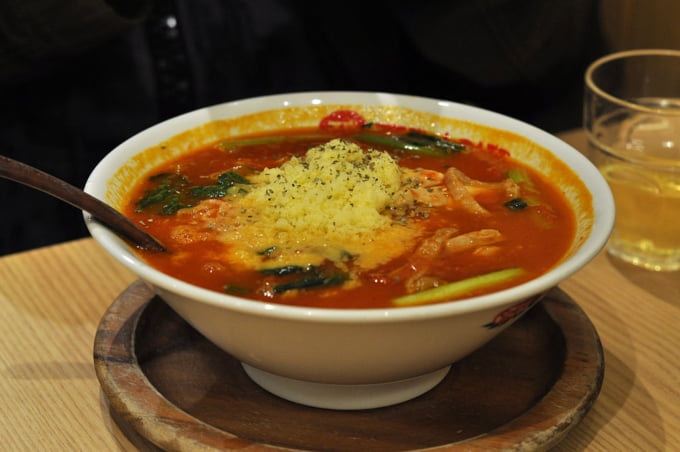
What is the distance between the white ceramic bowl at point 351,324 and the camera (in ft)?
3.68

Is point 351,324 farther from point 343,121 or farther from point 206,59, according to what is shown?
point 206,59

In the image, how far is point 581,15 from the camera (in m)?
3.11

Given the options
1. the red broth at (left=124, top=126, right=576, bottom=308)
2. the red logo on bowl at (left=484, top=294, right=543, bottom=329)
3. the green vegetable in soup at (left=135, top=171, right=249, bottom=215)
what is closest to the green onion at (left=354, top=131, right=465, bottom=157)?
the red broth at (left=124, top=126, right=576, bottom=308)

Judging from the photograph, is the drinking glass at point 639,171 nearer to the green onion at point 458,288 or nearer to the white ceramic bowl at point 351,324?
the white ceramic bowl at point 351,324

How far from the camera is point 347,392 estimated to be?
4.55ft

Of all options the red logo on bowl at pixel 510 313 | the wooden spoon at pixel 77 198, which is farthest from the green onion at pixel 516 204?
the wooden spoon at pixel 77 198

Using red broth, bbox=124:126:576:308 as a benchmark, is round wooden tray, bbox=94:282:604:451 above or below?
below

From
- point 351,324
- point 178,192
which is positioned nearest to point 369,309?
point 351,324

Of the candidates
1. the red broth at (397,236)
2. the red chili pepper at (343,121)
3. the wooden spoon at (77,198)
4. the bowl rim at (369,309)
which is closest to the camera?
the bowl rim at (369,309)

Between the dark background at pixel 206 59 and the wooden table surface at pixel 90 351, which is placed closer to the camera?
the wooden table surface at pixel 90 351

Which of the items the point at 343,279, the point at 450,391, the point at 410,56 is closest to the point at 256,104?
the point at 343,279

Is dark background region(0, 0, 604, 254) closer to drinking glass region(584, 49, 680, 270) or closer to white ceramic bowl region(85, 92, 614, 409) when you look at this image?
drinking glass region(584, 49, 680, 270)

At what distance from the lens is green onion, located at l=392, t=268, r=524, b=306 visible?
130 centimetres

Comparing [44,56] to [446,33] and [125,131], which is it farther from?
[446,33]
